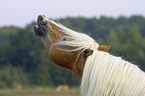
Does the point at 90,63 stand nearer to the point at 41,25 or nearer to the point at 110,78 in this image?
the point at 110,78

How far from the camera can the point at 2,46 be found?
2776 inches

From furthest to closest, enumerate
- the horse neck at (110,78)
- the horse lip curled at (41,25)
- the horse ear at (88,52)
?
the horse lip curled at (41,25) < the horse ear at (88,52) < the horse neck at (110,78)

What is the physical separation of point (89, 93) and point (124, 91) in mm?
337

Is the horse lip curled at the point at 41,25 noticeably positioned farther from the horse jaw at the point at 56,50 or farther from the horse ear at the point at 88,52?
the horse ear at the point at 88,52

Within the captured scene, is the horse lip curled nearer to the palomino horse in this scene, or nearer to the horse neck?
the palomino horse

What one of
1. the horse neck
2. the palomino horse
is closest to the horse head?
the palomino horse

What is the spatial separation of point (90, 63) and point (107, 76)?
24cm

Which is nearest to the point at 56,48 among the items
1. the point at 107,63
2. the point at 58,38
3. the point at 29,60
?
the point at 58,38

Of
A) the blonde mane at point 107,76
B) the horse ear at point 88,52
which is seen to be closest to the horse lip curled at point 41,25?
the blonde mane at point 107,76

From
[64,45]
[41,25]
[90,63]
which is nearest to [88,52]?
[90,63]

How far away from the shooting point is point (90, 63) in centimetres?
271

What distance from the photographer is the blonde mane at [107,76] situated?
251 centimetres

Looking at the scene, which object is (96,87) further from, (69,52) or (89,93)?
(69,52)

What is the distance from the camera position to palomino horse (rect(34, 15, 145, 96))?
2529 millimetres
